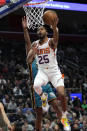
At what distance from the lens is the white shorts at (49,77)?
754 cm

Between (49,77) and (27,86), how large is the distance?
727 centimetres

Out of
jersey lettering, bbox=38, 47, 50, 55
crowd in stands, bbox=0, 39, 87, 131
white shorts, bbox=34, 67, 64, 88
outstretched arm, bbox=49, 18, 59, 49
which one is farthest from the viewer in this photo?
crowd in stands, bbox=0, 39, 87, 131

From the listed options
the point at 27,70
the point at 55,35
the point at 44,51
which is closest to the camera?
the point at 55,35

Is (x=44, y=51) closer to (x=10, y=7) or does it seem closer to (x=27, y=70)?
(x=10, y=7)

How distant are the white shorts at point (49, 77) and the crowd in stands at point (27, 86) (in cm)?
319

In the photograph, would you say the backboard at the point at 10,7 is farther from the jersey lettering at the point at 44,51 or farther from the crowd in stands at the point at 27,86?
the crowd in stands at the point at 27,86

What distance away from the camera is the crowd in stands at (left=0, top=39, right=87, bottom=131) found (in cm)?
1220

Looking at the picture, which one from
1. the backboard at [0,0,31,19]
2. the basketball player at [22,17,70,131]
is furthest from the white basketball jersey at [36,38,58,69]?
the backboard at [0,0,31,19]

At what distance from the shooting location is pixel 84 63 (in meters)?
20.2

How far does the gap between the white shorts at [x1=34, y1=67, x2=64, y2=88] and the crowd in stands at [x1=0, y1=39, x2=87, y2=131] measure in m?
3.19

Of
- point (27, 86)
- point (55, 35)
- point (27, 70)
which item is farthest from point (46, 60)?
point (27, 70)

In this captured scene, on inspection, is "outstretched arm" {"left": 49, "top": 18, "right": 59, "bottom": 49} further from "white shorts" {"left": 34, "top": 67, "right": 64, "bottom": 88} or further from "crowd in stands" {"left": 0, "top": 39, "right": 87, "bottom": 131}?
"crowd in stands" {"left": 0, "top": 39, "right": 87, "bottom": 131}

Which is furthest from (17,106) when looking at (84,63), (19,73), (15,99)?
(84,63)

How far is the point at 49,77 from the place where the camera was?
25.3 ft
